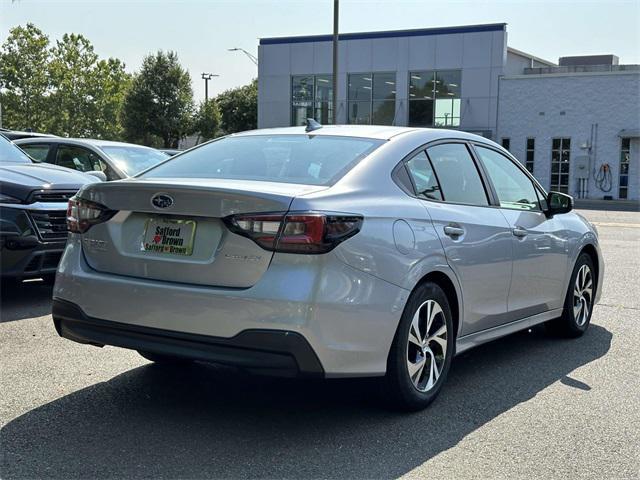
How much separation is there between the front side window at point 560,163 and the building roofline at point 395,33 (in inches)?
256

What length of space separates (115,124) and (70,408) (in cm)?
6371

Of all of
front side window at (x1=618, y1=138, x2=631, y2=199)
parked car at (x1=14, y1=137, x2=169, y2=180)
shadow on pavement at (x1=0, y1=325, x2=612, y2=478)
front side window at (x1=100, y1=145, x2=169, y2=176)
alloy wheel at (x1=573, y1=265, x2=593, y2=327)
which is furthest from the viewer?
front side window at (x1=618, y1=138, x2=631, y2=199)

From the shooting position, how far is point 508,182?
5547mm

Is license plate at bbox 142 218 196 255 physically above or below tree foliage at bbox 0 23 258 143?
below

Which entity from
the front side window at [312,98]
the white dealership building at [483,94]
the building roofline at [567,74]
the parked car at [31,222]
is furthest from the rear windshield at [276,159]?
the front side window at [312,98]

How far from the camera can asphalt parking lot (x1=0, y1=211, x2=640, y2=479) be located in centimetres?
344

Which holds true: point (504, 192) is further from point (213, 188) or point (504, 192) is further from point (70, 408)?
point (70, 408)

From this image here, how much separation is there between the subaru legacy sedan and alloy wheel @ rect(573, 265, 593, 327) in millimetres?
1468

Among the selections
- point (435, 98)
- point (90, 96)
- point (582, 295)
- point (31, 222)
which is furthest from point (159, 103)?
point (582, 295)

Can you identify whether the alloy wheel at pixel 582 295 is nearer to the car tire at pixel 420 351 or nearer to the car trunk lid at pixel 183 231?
the car tire at pixel 420 351

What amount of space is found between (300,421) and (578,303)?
10.7 ft

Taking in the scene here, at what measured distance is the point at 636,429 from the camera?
160 inches

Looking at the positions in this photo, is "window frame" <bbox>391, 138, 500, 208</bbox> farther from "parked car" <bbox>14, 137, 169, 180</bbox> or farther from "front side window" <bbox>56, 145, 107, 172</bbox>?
"front side window" <bbox>56, 145, 107, 172</bbox>

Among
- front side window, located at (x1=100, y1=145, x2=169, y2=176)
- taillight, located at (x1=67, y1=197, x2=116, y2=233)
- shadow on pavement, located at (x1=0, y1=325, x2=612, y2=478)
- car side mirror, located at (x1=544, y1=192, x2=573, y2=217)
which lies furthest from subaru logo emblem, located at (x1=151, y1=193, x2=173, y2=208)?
front side window, located at (x1=100, y1=145, x2=169, y2=176)
